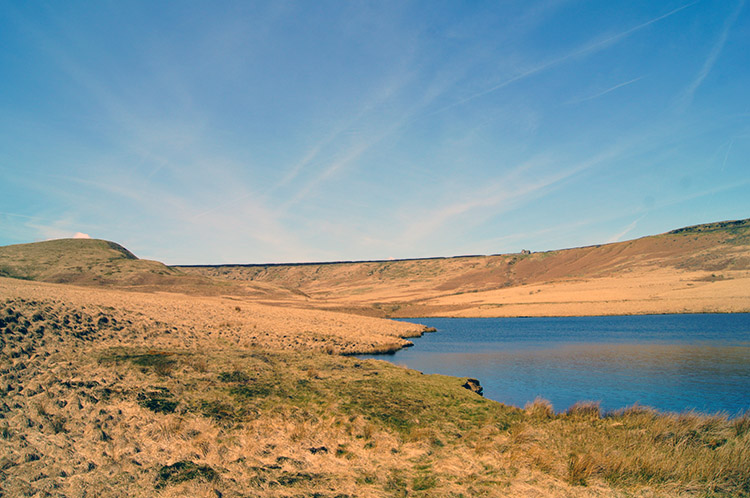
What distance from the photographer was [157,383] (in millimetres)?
15133

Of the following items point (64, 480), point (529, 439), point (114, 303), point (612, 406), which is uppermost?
point (114, 303)

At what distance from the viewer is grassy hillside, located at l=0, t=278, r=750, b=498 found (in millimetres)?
8281

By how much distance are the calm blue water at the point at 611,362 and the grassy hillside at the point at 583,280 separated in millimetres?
20816

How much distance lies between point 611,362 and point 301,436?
26.3m

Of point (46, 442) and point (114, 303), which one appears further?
point (114, 303)

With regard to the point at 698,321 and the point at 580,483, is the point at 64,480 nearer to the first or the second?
the point at 580,483

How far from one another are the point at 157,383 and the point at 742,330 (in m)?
52.9

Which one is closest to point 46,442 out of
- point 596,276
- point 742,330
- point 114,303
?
point 114,303

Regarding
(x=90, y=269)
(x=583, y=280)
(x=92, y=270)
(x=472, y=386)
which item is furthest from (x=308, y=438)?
(x=583, y=280)

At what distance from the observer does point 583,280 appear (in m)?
110

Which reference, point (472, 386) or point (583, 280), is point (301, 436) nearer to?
point (472, 386)

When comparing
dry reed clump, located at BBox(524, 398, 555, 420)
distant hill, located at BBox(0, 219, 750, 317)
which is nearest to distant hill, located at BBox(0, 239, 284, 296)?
distant hill, located at BBox(0, 219, 750, 317)

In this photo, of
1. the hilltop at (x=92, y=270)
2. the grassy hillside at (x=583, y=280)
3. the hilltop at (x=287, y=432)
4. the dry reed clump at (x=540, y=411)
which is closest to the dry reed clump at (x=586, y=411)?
the hilltop at (x=287, y=432)

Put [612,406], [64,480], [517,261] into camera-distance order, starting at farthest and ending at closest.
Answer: [517,261] → [612,406] → [64,480]
